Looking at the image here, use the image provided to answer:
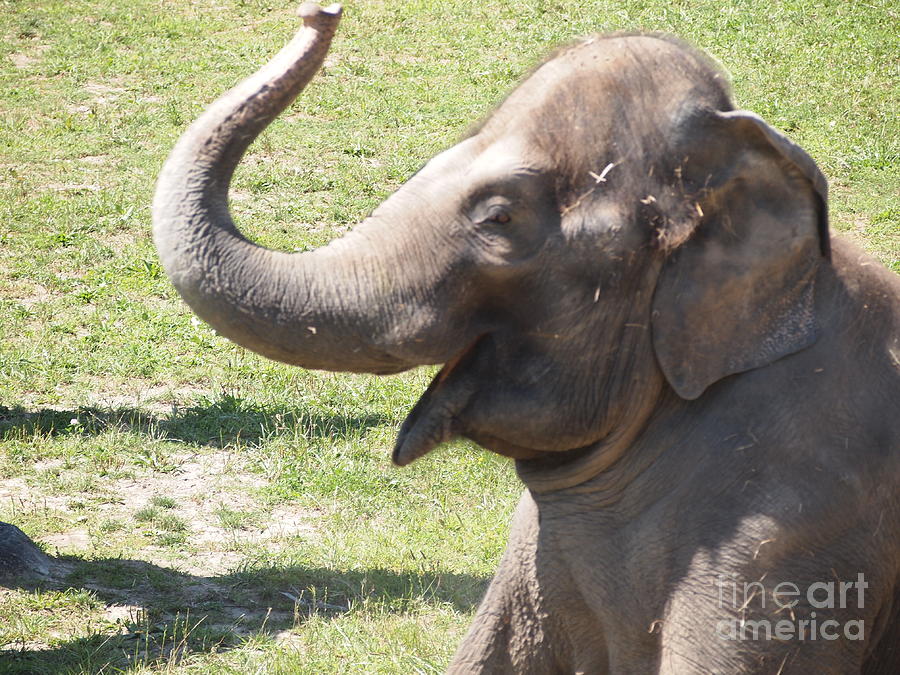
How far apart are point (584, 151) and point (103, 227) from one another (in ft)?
25.9

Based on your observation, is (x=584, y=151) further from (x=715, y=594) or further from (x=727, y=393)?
(x=715, y=594)

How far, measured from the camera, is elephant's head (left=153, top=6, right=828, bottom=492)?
225 cm

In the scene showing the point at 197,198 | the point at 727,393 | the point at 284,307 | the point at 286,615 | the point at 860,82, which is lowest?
the point at 286,615

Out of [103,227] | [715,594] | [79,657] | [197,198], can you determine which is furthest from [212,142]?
[103,227]

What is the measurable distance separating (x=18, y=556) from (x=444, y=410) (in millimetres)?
3146

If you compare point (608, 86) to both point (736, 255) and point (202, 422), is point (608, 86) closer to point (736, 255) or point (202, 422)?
point (736, 255)

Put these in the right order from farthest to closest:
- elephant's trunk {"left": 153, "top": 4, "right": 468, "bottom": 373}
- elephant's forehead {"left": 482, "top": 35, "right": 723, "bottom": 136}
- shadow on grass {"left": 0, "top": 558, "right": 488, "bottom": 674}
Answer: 1. shadow on grass {"left": 0, "top": 558, "right": 488, "bottom": 674}
2. elephant's forehead {"left": 482, "top": 35, "right": 723, "bottom": 136}
3. elephant's trunk {"left": 153, "top": 4, "right": 468, "bottom": 373}

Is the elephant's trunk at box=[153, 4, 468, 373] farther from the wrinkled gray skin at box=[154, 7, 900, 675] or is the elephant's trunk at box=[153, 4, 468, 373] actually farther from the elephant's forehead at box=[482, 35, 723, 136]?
the elephant's forehead at box=[482, 35, 723, 136]

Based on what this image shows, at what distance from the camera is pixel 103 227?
961 centimetres

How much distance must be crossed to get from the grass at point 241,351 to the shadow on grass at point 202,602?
1 centimetres

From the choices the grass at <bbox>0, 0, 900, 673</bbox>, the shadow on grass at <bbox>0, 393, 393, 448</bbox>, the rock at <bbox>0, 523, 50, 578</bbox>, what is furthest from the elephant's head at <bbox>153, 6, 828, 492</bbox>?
the shadow on grass at <bbox>0, 393, 393, 448</bbox>

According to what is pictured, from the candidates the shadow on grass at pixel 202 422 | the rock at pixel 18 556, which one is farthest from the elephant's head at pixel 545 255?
the shadow on grass at pixel 202 422

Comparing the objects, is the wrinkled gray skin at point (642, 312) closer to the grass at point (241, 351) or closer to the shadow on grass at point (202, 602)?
the grass at point (241, 351)

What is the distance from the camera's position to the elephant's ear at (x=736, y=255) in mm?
2326
